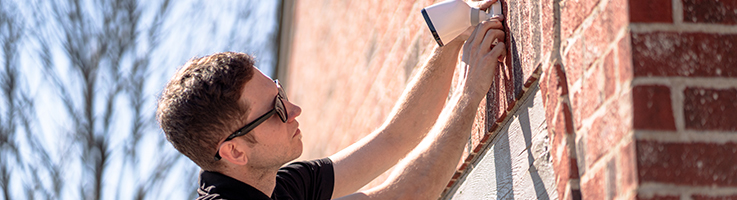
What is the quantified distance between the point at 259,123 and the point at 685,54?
132 centimetres

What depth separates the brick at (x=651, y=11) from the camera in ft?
3.53

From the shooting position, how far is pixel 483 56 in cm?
203

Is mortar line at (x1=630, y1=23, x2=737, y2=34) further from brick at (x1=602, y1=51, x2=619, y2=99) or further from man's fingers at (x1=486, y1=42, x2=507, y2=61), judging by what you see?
man's fingers at (x1=486, y1=42, x2=507, y2=61)

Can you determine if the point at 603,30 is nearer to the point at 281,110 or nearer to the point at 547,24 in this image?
the point at 547,24

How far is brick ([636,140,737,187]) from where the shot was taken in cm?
103

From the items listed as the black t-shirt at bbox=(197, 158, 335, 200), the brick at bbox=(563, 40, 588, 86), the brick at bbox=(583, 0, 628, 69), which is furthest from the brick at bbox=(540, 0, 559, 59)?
the black t-shirt at bbox=(197, 158, 335, 200)

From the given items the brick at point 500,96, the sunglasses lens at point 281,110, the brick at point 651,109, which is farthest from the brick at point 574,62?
the sunglasses lens at point 281,110

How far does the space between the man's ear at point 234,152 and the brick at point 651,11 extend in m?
1.31

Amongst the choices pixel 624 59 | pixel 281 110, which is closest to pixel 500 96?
pixel 281 110

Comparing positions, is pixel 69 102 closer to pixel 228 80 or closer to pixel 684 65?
pixel 228 80

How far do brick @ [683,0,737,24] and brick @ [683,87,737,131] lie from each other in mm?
113

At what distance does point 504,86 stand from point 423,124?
50 centimetres

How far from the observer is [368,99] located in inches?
162

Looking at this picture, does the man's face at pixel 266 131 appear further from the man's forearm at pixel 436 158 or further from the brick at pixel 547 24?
→ the brick at pixel 547 24
